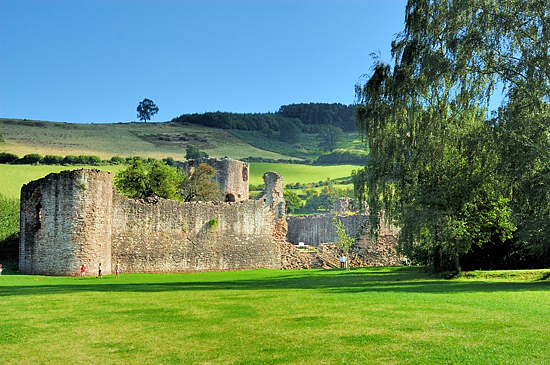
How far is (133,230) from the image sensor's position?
34.0m

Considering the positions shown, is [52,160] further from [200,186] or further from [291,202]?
[200,186]

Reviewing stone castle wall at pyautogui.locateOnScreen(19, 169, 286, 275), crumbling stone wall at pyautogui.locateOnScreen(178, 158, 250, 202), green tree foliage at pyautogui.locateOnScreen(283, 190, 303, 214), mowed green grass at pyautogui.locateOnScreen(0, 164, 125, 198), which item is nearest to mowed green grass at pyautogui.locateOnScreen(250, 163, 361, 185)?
green tree foliage at pyautogui.locateOnScreen(283, 190, 303, 214)

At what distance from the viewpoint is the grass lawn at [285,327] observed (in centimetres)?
1008

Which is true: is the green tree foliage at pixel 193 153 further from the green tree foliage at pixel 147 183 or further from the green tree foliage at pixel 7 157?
the green tree foliage at pixel 147 183

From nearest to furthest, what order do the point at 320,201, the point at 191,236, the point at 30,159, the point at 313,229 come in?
the point at 191,236, the point at 313,229, the point at 30,159, the point at 320,201

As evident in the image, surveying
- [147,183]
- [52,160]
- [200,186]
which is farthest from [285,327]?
[52,160]

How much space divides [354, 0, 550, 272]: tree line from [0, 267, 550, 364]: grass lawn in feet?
13.9

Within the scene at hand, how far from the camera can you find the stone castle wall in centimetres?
3039

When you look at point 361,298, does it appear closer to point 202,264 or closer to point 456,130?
point 456,130

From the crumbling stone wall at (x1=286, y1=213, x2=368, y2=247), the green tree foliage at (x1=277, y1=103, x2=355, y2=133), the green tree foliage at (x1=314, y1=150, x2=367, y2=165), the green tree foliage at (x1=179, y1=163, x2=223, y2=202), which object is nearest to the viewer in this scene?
the green tree foliage at (x1=179, y1=163, x2=223, y2=202)

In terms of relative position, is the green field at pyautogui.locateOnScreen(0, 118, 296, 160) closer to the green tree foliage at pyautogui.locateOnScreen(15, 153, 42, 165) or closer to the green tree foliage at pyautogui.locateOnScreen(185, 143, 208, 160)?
the green tree foliage at pyautogui.locateOnScreen(185, 143, 208, 160)

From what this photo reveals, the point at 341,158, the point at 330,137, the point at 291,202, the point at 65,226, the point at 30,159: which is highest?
the point at 330,137

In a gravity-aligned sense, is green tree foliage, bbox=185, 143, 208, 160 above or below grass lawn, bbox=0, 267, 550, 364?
above

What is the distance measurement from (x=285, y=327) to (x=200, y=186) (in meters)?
39.6
